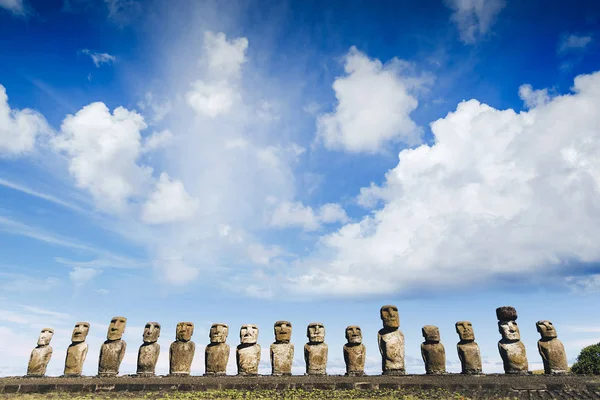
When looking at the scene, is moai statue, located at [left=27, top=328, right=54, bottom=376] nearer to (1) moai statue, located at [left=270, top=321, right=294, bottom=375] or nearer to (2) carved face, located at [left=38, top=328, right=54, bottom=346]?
(2) carved face, located at [left=38, top=328, right=54, bottom=346]

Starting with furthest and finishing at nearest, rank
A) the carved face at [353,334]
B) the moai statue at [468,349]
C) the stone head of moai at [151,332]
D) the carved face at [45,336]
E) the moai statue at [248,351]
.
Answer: the carved face at [45,336] → the stone head of moai at [151,332] → the moai statue at [248,351] → the carved face at [353,334] → the moai statue at [468,349]

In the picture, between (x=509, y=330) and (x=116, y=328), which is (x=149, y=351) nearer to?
(x=116, y=328)

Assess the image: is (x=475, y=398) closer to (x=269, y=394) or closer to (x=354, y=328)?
(x=354, y=328)

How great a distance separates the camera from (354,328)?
14961mm

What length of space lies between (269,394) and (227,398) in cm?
118

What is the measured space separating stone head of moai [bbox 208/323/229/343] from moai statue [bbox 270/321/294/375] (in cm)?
179

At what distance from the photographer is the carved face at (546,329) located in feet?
45.9

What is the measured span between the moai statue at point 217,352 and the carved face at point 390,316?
5486 mm

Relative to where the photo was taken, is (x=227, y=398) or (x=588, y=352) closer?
(x=227, y=398)

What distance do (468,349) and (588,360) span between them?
15.7 metres

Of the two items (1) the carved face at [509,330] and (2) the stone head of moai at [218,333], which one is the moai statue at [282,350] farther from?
(1) the carved face at [509,330]

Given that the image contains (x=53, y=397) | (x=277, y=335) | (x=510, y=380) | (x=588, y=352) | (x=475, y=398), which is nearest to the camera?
(x=475, y=398)

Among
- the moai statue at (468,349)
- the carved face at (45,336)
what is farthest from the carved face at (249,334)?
the carved face at (45,336)

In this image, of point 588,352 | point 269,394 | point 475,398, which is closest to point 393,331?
point 475,398
